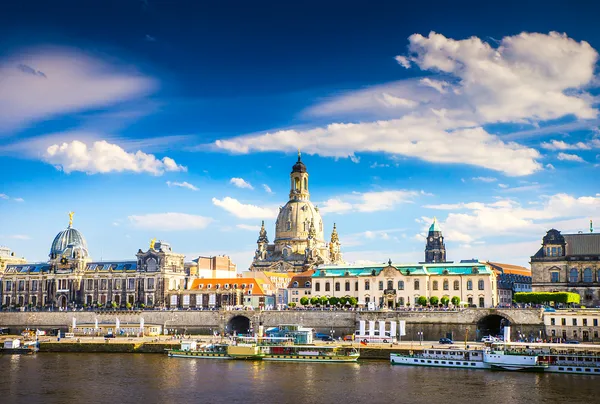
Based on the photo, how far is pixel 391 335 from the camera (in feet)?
331

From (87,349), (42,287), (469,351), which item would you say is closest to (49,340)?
(87,349)

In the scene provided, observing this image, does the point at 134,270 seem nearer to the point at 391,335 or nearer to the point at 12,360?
the point at 12,360

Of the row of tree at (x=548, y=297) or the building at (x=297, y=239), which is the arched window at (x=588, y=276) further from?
the building at (x=297, y=239)

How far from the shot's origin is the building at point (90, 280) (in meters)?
142

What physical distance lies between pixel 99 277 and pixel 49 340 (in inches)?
1462

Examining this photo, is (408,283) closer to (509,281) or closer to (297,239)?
(509,281)

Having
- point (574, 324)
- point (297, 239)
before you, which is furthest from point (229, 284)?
point (574, 324)

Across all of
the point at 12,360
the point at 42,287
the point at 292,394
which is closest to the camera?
the point at 292,394

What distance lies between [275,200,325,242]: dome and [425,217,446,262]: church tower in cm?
2753

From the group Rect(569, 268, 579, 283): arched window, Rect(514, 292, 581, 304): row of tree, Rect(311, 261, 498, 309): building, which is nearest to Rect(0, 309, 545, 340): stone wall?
Rect(311, 261, 498, 309): building

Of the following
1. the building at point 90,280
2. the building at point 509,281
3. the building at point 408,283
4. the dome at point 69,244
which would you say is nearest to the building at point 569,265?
the building at point 408,283

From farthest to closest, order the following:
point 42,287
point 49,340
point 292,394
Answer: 1. point 42,287
2. point 49,340
3. point 292,394

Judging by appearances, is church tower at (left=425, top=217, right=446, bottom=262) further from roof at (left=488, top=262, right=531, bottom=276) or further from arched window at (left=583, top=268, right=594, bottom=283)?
arched window at (left=583, top=268, right=594, bottom=283)

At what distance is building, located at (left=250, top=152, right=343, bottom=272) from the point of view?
599 ft
